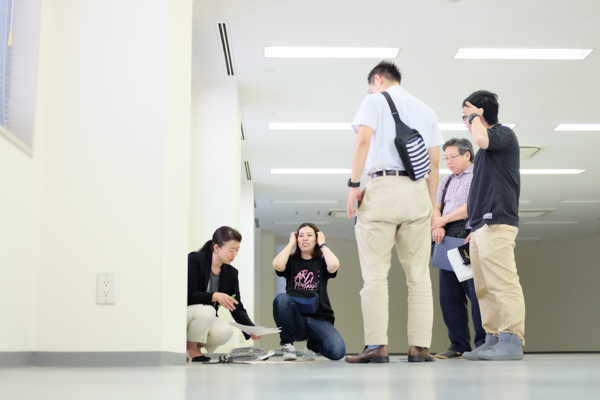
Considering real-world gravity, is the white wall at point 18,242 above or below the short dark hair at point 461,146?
below

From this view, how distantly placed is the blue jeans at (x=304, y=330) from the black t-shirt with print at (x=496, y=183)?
3.72ft

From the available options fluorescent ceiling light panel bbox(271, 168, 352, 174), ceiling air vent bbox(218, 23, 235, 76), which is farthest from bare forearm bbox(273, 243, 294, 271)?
fluorescent ceiling light panel bbox(271, 168, 352, 174)

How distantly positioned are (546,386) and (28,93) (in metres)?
2.28

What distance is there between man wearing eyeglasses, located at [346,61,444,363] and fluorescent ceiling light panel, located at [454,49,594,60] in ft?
8.29

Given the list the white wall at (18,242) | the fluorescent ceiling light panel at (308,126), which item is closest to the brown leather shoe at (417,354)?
the white wall at (18,242)

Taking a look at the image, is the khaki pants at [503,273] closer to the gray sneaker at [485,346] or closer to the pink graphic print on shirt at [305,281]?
the gray sneaker at [485,346]

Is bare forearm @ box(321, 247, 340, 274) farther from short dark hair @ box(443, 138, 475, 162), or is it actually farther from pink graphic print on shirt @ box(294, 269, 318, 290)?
short dark hair @ box(443, 138, 475, 162)

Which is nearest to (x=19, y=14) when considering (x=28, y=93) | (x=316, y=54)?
(x=28, y=93)

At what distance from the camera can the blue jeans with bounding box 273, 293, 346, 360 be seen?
3498 millimetres

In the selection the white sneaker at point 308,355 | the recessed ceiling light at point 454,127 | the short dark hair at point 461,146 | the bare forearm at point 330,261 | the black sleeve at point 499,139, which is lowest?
the white sneaker at point 308,355

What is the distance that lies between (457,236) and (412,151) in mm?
1248

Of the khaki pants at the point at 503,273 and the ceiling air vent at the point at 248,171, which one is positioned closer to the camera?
the khaki pants at the point at 503,273

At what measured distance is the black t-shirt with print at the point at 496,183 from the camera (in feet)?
9.61

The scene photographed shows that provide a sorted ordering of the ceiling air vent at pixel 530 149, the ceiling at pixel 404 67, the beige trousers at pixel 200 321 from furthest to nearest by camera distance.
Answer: the ceiling air vent at pixel 530 149, the ceiling at pixel 404 67, the beige trousers at pixel 200 321
